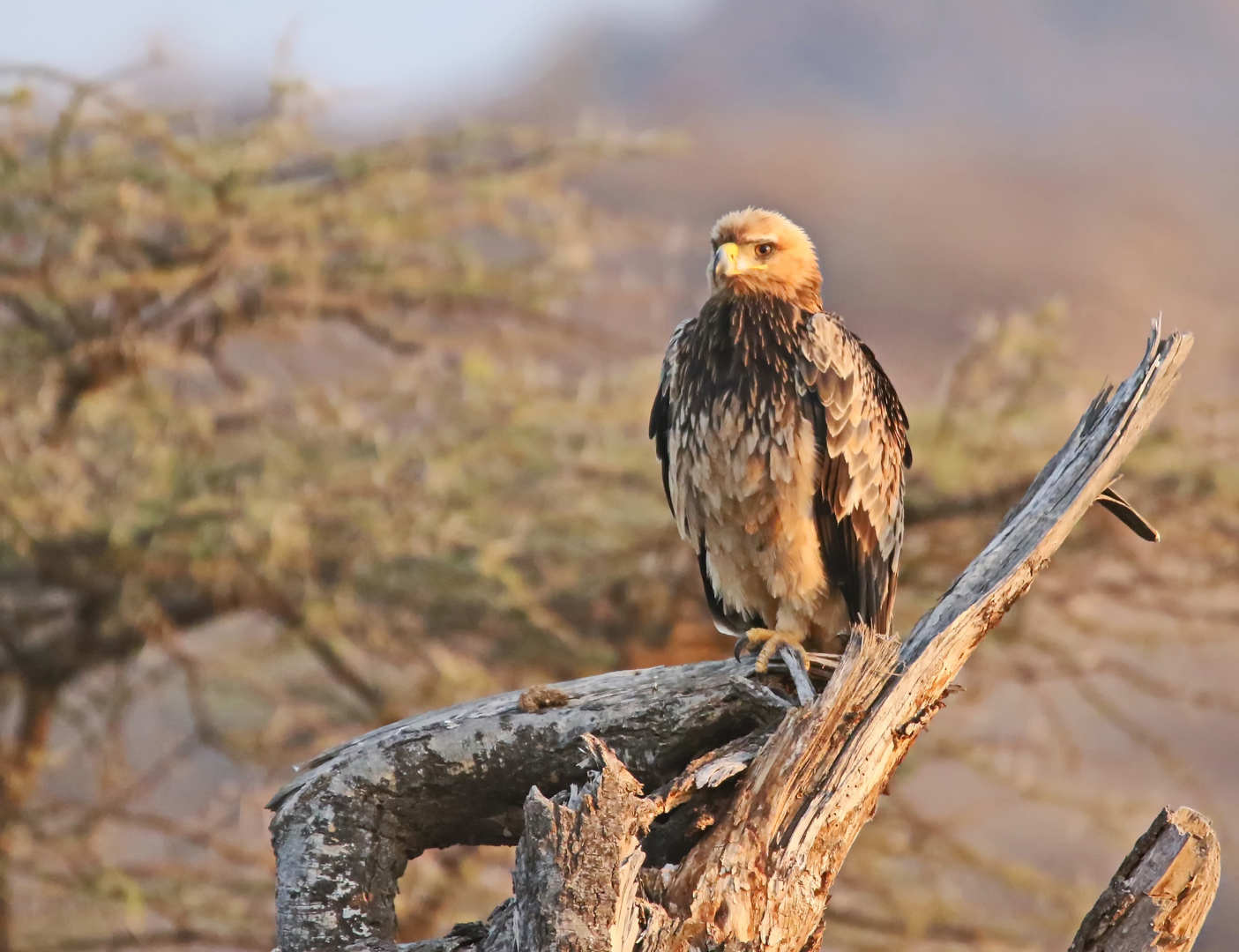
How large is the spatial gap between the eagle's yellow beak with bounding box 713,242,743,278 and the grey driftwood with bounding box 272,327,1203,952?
1257 mm

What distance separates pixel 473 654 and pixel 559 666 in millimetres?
810

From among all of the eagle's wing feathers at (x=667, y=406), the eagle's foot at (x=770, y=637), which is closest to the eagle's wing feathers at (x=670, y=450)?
the eagle's wing feathers at (x=667, y=406)

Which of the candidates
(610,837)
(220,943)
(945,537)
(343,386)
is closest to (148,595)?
(343,386)

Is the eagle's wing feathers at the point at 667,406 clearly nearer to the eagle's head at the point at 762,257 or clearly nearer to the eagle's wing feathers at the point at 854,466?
the eagle's head at the point at 762,257

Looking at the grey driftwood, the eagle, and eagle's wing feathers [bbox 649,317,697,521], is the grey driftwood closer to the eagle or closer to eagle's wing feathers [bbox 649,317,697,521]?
the eagle

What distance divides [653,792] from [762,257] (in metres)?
1.99

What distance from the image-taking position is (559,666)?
7.93 m

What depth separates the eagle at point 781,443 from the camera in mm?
4016

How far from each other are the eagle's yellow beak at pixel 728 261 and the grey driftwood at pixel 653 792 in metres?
1.26

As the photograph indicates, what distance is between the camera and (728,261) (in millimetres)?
4051

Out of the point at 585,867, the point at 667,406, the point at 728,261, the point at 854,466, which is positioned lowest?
the point at 585,867

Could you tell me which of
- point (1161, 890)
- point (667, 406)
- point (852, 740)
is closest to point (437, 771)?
point (852, 740)

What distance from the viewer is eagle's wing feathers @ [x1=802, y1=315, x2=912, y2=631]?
4.00m

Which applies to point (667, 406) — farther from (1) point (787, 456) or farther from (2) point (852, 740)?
(2) point (852, 740)
